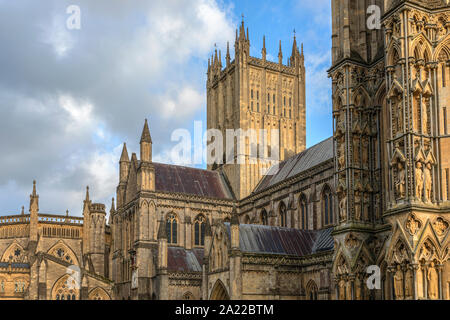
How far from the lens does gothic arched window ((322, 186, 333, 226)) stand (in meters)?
47.4

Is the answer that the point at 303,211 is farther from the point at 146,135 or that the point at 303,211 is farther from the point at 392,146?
the point at 392,146

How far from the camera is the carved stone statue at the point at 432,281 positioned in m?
16.3

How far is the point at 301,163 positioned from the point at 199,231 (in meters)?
12.2

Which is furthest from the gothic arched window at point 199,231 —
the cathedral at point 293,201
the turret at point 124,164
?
the turret at point 124,164

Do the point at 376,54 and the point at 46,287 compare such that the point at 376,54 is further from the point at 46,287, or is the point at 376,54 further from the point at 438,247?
the point at 46,287

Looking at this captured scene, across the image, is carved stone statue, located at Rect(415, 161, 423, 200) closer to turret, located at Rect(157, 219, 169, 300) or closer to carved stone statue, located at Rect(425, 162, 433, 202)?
carved stone statue, located at Rect(425, 162, 433, 202)

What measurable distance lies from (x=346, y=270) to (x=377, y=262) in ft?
3.27

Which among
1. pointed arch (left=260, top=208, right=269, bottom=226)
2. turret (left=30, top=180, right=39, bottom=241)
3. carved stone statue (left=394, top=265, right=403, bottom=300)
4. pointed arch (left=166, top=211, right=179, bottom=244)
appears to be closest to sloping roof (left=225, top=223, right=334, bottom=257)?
pointed arch (left=260, top=208, right=269, bottom=226)

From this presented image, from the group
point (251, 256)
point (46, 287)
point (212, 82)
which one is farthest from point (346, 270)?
point (212, 82)

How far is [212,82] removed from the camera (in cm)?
7475

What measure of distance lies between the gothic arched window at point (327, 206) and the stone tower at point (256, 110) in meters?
15.8

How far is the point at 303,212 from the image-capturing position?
5175 centimetres

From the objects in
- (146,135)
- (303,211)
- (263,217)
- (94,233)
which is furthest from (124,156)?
(303,211)

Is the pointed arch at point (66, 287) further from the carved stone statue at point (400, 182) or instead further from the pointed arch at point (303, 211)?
the carved stone statue at point (400, 182)
